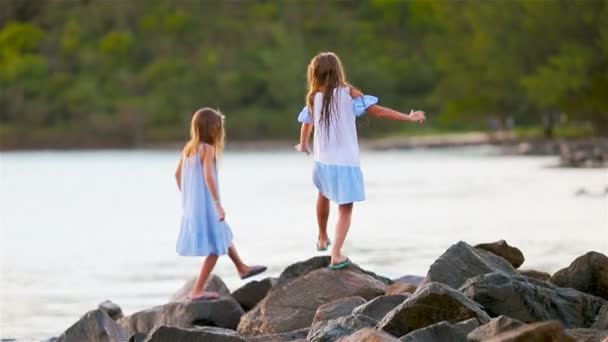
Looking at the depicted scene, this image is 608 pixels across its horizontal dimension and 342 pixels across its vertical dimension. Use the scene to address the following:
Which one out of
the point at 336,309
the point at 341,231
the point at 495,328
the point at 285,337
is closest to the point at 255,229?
the point at 341,231

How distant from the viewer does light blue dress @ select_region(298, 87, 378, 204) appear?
9.57 m

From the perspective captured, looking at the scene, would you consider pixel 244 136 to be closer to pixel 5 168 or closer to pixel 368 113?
pixel 5 168

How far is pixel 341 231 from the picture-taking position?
9633 mm

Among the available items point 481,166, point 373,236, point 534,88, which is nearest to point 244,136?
point 534,88

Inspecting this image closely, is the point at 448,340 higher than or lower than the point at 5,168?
higher

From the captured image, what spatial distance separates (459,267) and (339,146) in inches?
46.9

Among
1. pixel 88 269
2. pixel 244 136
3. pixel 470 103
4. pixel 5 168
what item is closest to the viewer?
pixel 88 269

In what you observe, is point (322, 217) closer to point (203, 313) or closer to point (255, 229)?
point (203, 313)

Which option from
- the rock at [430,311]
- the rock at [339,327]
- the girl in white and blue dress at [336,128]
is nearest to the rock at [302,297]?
the girl in white and blue dress at [336,128]

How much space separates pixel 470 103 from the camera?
79812 mm

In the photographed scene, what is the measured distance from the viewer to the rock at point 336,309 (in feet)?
28.0

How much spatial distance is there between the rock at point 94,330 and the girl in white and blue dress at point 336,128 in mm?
1327

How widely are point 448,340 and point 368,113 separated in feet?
9.20

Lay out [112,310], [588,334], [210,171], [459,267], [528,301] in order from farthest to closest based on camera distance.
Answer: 1. [112,310]
2. [210,171]
3. [459,267]
4. [528,301]
5. [588,334]
